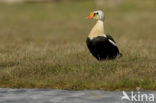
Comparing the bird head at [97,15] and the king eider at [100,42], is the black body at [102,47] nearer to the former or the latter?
the king eider at [100,42]

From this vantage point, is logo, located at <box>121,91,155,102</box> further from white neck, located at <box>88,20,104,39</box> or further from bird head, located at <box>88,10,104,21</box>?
bird head, located at <box>88,10,104,21</box>

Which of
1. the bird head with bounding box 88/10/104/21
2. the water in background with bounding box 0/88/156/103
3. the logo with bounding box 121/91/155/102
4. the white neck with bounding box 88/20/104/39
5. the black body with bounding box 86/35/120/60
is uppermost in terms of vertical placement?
the bird head with bounding box 88/10/104/21

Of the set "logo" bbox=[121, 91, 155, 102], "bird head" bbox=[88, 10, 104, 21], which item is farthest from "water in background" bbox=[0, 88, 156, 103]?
"bird head" bbox=[88, 10, 104, 21]

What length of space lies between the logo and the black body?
3.29 metres

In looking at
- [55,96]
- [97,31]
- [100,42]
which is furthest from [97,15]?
[55,96]

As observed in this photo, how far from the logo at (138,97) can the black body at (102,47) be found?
3294mm

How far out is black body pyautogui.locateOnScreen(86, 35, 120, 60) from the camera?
43.7ft

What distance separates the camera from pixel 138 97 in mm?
9695

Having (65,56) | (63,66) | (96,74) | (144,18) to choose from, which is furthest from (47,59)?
(144,18)

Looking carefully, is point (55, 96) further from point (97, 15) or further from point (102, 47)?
point (97, 15)

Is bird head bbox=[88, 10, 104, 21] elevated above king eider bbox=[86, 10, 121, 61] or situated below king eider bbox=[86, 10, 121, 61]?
above

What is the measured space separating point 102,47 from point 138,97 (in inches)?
154

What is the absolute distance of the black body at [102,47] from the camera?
13305 millimetres

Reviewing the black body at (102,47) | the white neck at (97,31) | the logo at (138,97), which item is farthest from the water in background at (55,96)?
the white neck at (97,31)
